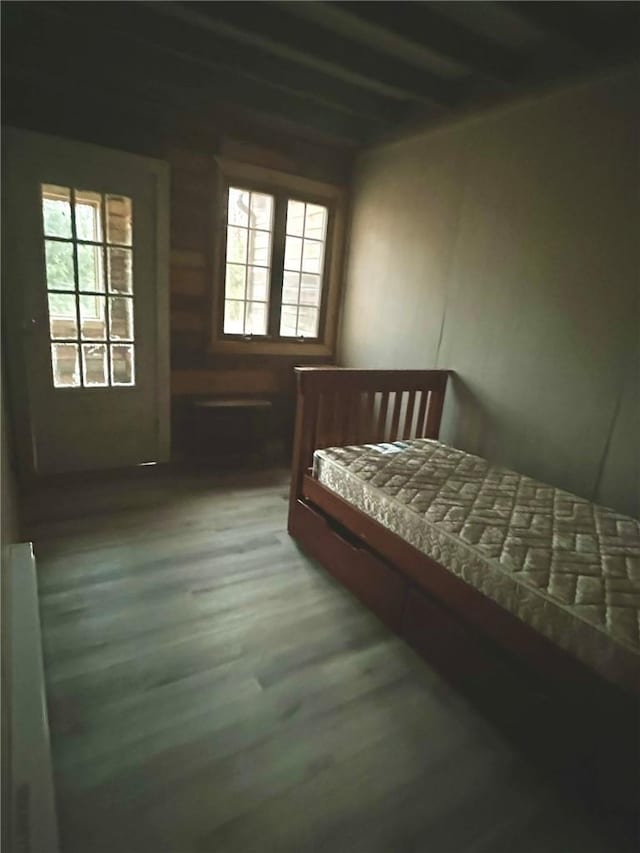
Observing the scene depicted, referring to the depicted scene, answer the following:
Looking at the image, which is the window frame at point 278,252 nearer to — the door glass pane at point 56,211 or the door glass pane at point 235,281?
the door glass pane at point 235,281

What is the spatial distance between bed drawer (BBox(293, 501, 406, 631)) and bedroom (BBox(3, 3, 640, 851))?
0.30 feet

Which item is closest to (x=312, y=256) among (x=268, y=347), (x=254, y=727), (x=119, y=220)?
(x=268, y=347)

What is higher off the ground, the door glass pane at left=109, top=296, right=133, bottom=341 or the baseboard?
the door glass pane at left=109, top=296, right=133, bottom=341

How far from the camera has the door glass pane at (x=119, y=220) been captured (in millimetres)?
2762

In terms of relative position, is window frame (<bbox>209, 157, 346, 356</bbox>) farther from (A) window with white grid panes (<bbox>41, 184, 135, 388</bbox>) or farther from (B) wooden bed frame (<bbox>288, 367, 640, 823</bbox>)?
(B) wooden bed frame (<bbox>288, 367, 640, 823</bbox>)

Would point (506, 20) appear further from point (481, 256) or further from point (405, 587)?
point (405, 587)

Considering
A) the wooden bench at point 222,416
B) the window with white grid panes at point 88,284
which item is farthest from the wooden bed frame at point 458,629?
the window with white grid panes at point 88,284

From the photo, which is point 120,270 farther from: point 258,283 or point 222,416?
point 222,416

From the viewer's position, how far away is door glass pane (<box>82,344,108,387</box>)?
2.88 m

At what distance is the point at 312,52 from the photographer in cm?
212

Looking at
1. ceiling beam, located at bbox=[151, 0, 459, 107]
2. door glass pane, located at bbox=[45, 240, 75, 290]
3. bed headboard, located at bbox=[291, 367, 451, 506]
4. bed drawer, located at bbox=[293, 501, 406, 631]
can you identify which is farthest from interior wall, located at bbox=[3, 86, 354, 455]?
bed drawer, located at bbox=[293, 501, 406, 631]

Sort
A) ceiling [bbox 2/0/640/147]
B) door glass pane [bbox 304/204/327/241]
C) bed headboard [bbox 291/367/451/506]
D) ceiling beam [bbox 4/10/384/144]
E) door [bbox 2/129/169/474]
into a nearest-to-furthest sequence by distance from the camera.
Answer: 1. ceiling [bbox 2/0/640/147]
2. ceiling beam [bbox 4/10/384/144]
3. bed headboard [bbox 291/367/451/506]
4. door [bbox 2/129/169/474]
5. door glass pane [bbox 304/204/327/241]

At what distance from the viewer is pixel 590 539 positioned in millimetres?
1600

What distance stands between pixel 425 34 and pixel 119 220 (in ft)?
6.41
